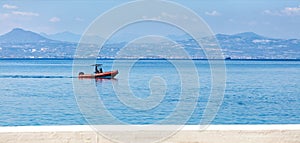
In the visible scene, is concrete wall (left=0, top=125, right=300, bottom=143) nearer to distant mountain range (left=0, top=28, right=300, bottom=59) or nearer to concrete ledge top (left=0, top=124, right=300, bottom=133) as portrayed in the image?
concrete ledge top (left=0, top=124, right=300, bottom=133)

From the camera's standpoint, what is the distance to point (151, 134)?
2562mm

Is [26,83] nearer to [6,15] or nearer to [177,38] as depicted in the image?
[6,15]

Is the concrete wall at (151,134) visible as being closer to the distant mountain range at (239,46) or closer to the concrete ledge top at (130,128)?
the concrete ledge top at (130,128)

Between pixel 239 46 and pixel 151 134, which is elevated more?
pixel 239 46

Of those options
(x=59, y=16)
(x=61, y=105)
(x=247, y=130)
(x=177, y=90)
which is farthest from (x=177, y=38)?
(x=59, y=16)

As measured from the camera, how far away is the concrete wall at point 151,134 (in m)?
2.46

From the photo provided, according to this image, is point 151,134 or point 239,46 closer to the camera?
point 151,134

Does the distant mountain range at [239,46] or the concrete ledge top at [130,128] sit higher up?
the distant mountain range at [239,46]

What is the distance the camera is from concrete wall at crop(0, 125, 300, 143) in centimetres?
246

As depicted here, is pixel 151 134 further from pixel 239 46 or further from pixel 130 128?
pixel 239 46

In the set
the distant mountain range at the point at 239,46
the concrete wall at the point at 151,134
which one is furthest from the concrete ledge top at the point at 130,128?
the distant mountain range at the point at 239,46

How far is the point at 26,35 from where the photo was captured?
4931 centimetres

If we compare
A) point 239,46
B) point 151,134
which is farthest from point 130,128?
point 239,46

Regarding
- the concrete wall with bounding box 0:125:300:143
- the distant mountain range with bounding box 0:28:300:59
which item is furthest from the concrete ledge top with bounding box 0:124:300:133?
the distant mountain range with bounding box 0:28:300:59
